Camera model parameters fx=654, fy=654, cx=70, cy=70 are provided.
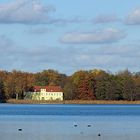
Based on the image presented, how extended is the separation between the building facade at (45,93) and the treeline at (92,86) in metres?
1.61

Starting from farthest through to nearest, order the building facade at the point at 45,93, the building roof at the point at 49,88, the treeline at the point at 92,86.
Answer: the building roof at the point at 49,88 < the building facade at the point at 45,93 < the treeline at the point at 92,86

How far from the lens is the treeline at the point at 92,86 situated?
135500mm

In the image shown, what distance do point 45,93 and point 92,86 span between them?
30.4 m

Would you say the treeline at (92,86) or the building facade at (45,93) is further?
the building facade at (45,93)

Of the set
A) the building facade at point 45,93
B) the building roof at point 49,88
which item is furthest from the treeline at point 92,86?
the building roof at point 49,88

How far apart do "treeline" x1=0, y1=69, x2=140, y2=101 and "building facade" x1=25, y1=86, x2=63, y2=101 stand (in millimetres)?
1613

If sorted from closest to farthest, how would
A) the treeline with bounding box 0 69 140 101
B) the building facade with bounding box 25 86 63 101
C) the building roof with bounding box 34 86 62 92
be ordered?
the treeline with bounding box 0 69 140 101 < the building facade with bounding box 25 86 63 101 < the building roof with bounding box 34 86 62 92

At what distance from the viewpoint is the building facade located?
513 ft

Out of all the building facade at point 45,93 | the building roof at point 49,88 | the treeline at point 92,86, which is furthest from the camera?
the building roof at point 49,88

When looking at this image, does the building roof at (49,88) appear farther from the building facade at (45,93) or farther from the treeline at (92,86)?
the treeline at (92,86)

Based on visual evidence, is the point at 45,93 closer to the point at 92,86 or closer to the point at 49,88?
the point at 49,88

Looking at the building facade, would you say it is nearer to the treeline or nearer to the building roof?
the building roof

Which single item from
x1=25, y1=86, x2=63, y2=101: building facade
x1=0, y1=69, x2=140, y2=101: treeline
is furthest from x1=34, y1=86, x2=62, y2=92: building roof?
x1=0, y1=69, x2=140, y2=101: treeline

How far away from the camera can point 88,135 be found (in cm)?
4284
